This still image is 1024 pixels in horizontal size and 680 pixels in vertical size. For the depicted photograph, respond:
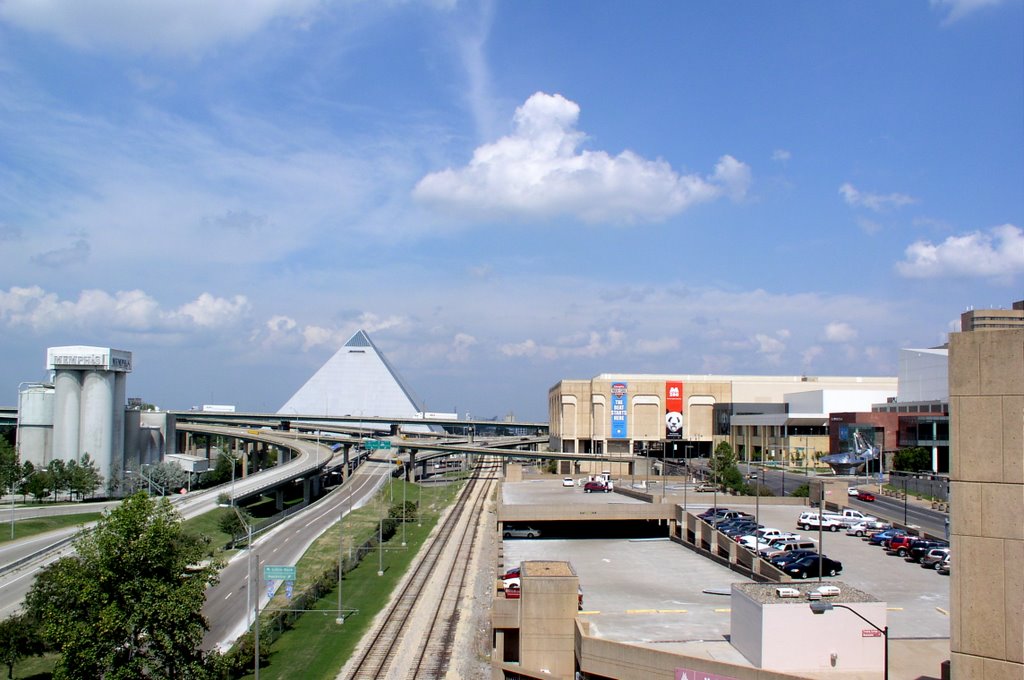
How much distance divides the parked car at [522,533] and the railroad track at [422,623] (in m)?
3.42

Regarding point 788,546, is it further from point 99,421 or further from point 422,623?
point 99,421

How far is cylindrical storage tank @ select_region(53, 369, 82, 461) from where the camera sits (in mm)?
97000

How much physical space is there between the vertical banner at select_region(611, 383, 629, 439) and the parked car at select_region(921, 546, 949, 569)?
7244 centimetres

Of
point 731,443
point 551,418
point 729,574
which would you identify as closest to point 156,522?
point 729,574

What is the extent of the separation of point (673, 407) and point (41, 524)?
7429 cm

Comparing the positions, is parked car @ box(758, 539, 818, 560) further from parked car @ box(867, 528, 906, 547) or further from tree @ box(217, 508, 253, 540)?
tree @ box(217, 508, 253, 540)

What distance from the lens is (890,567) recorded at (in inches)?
1564

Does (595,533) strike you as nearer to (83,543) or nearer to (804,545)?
(804,545)

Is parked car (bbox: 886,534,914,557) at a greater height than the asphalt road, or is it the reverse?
parked car (bbox: 886,534,914,557)

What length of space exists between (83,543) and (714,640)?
72.9 ft

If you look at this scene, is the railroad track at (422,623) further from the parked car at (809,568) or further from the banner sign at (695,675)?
the parked car at (809,568)

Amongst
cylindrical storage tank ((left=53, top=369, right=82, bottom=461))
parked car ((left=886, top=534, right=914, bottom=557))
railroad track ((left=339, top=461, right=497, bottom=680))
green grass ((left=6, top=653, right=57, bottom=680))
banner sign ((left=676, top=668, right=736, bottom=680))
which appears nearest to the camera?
banner sign ((left=676, top=668, right=736, bottom=680))

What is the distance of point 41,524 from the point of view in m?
71.6

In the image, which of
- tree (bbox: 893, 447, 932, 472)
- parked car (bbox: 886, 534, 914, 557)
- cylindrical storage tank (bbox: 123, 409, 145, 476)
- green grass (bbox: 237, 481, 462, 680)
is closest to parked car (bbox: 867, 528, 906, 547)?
parked car (bbox: 886, 534, 914, 557)
